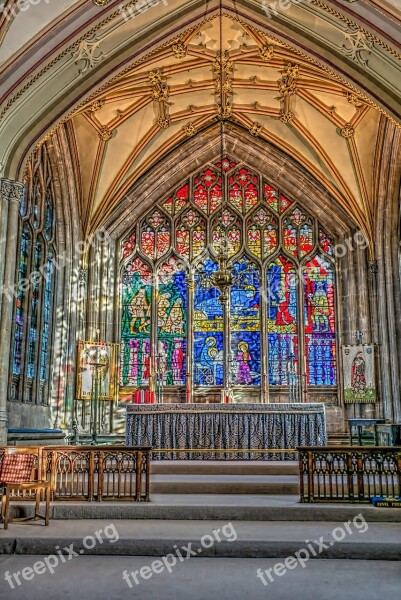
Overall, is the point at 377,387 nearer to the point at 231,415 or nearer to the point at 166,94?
the point at 231,415

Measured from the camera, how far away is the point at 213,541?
5.54 meters

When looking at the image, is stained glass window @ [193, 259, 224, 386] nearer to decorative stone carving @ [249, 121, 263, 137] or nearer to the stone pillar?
decorative stone carving @ [249, 121, 263, 137]

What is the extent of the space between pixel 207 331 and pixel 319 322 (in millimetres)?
2683

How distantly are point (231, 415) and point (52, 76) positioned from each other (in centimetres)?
633

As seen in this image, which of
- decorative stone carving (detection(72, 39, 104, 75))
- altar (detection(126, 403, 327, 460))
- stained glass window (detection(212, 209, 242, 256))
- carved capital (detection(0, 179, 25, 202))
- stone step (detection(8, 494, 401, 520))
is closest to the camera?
stone step (detection(8, 494, 401, 520))

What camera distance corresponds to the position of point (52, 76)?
10172 millimetres

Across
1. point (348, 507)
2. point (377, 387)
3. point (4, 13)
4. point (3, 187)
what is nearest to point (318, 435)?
point (377, 387)

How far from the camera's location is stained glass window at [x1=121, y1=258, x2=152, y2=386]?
49.5 feet

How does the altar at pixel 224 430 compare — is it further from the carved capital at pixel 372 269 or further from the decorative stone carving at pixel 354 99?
the decorative stone carving at pixel 354 99

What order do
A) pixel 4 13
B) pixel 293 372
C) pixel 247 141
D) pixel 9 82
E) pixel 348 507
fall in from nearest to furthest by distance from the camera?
1. pixel 348 507
2. pixel 4 13
3. pixel 9 82
4. pixel 293 372
5. pixel 247 141

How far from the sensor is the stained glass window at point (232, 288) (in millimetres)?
14984

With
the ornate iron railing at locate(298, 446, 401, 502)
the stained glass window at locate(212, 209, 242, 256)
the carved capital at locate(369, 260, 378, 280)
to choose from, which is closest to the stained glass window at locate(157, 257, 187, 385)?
the stained glass window at locate(212, 209, 242, 256)

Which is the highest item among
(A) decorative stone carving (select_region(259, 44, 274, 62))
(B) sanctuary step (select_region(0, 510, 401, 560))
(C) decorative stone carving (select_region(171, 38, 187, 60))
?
(C) decorative stone carving (select_region(171, 38, 187, 60))

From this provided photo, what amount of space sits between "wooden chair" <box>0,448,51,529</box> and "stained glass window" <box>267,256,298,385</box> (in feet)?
27.7
